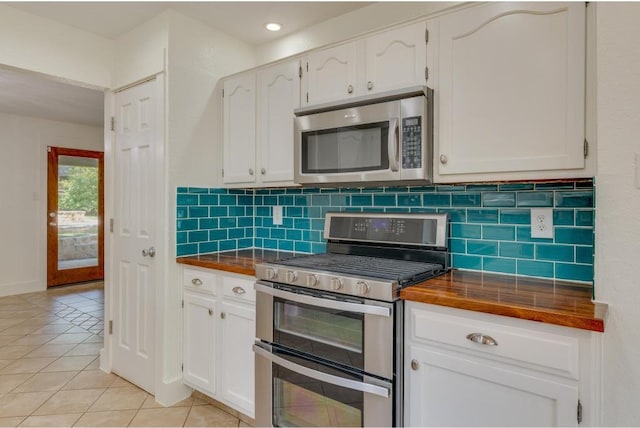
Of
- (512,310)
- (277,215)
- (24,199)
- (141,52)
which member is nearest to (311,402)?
(512,310)

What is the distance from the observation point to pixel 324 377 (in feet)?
5.51

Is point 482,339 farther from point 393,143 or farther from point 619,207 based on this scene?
point 393,143

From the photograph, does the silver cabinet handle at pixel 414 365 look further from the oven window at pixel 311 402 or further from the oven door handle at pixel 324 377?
the oven window at pixel 311 402

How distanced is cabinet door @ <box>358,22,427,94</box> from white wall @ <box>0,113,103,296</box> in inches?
208

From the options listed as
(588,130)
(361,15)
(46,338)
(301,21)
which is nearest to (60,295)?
(46,338)

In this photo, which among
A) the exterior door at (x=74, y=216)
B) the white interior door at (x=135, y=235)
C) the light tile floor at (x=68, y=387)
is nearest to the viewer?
the light tile floor at (x=68, y=387)

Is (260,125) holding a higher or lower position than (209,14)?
lower

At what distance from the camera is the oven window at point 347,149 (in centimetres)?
187

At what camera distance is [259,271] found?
195 cm

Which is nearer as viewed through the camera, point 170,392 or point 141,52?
point 170,392

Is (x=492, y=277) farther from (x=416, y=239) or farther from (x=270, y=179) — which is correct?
(x=270, y=179)

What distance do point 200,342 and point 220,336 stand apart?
0.66 ft

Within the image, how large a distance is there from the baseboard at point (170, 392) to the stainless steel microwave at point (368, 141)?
4.83 feet

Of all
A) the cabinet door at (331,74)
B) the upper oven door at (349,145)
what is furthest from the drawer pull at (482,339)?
the cabinet door at (331,74)
